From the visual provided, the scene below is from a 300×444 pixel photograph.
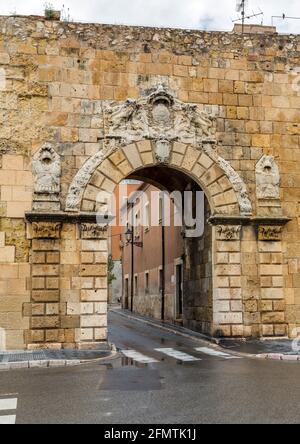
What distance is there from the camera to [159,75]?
13969mm

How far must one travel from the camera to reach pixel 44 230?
41.6 ft

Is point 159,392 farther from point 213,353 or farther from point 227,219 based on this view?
point 227,219

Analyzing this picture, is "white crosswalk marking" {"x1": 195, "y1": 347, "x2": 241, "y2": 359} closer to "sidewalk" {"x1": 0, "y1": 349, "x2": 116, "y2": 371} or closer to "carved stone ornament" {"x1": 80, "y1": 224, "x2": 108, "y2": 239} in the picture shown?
"sidewalk" {"x1": 0, "y1": 349, "x2": 116, "y2": 371}

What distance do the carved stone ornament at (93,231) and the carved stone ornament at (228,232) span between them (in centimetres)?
259

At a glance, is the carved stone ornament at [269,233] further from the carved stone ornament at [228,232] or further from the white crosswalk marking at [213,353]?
the white crosswalk marking at [213,353]

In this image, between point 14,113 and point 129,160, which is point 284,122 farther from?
point 14,113

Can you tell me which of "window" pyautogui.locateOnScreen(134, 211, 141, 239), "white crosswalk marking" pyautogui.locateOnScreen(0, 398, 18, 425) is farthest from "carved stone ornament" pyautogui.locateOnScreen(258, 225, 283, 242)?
"window" pyautogui.locateOnScreen(134, 211, 141, 239)

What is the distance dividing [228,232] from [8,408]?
805cm

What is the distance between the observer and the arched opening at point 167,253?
15750 mm

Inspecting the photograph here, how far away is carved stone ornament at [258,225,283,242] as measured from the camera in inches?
543

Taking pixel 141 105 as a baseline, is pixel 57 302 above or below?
below

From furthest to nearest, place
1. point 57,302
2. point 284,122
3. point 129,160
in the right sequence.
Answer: point 284,122
point 129,160
point 57,302
